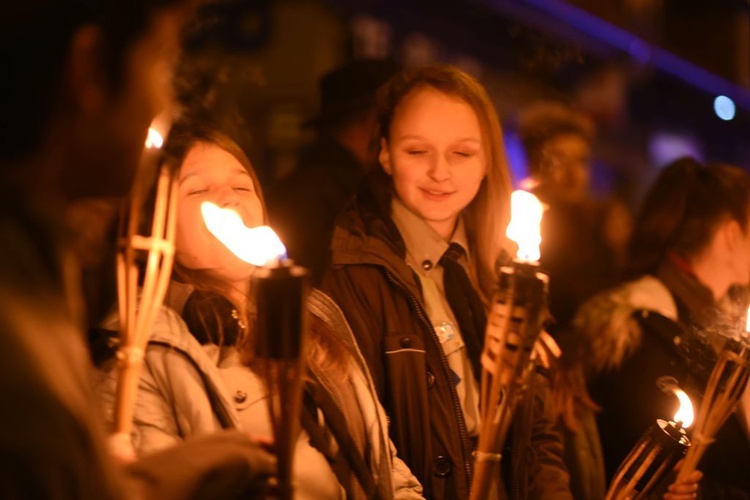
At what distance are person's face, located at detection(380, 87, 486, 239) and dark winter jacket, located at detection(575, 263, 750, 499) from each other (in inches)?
34.8

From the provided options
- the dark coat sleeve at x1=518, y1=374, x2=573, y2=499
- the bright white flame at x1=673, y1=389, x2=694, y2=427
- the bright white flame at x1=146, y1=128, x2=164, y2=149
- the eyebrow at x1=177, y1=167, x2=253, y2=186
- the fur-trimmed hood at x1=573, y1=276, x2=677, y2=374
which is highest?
the bright white flame at x1=146, y1=128, x2=164, y2=149

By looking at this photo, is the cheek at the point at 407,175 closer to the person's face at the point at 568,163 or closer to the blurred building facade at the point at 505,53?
the blurred building facade at the point at 505,53

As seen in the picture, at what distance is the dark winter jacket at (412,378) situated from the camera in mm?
2611

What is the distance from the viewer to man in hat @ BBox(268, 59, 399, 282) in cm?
374

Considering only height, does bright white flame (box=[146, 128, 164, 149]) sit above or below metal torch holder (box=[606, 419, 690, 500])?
above

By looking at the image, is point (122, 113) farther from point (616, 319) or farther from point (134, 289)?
point (616, 319)

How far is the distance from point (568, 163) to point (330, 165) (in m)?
1.48

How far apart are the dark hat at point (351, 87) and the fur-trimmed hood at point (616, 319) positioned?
1.28 metres

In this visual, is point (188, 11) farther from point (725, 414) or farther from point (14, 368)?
point (725, 414)

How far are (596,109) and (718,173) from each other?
604 cm

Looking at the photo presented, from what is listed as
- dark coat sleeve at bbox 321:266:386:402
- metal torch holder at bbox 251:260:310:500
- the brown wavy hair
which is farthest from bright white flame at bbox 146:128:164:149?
dark coat sleeve at bbox 321:266:386:402

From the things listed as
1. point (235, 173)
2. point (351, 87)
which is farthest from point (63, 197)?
point (351, 87)

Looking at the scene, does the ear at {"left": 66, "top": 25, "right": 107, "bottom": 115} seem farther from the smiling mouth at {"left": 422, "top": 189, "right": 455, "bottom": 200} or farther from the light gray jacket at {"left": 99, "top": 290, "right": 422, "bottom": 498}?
the smiling mouth at {"left": 422, "top": 189, "right": 455, "bottom": 200}

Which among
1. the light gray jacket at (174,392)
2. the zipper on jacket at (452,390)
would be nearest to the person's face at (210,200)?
the light gray jacket at (174,392)
